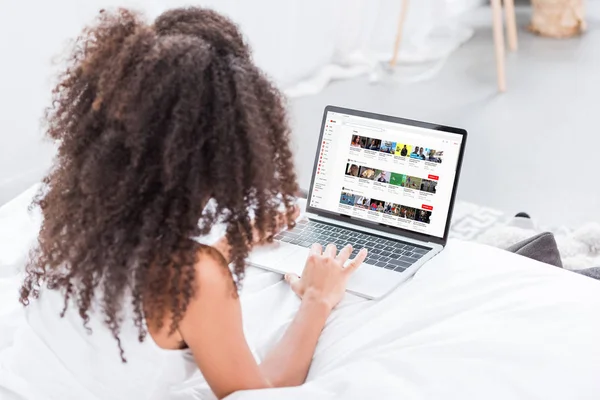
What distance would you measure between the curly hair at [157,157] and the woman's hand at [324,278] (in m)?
0.24

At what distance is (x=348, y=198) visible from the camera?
4.80 ft

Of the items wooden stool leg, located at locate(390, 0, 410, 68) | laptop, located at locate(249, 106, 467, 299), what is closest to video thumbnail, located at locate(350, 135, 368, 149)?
laptop, located at locate(249, 106, 467, 299)

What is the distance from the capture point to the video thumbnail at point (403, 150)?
1.42 metres

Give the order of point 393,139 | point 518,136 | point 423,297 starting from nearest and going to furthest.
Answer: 1. point 423,297
2. point 393,139
3. point 518,136

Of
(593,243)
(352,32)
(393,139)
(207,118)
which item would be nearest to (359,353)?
(207,118)

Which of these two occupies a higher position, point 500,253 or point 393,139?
point 393,139

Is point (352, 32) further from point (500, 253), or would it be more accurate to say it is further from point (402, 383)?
point (402, 383)

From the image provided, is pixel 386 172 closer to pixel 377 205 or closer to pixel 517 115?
pixel 377 205

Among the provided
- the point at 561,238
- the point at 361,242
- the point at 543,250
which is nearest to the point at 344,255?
the point at 361,242

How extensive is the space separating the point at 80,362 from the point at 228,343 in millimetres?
195

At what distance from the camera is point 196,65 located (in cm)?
84

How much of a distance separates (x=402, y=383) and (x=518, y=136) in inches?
79.7

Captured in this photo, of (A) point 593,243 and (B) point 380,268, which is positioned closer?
(B) point 380,268

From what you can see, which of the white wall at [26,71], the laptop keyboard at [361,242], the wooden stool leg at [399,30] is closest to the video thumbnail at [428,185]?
the laptop keyboard at [361,242]
